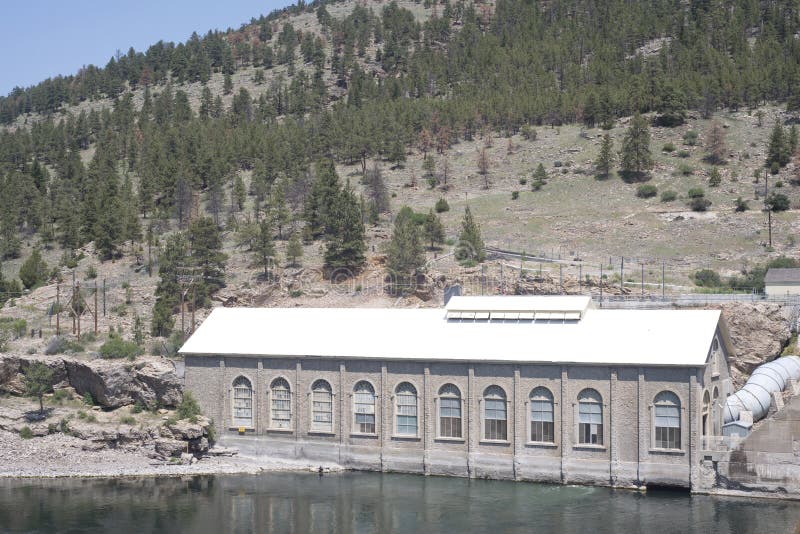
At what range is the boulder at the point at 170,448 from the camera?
56.8 metres

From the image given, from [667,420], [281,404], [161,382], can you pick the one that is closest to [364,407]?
[281,404]

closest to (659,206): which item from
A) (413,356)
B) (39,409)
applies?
(413,356)

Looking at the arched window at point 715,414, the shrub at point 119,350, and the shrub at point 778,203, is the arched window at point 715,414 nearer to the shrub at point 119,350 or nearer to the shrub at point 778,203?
the shrub at point 119,350

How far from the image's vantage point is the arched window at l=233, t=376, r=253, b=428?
5878 cm

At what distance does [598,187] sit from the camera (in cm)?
13012

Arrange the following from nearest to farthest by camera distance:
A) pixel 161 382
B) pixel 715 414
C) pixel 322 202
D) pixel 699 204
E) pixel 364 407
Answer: pixel 715 414 → pixel 364 407 → pixel 161 382 → pixel 322 202 → pixel 699 204

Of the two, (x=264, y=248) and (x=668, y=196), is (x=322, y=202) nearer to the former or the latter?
(x=264, y=248)

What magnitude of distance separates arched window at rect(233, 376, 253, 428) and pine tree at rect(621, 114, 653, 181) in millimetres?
83937

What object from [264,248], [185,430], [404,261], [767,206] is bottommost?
[185,430]

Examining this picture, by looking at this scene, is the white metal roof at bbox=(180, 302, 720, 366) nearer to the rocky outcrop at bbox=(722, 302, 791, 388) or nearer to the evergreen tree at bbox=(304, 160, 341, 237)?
the rocky outcrop at bbox=(722, 302, 791, 388)

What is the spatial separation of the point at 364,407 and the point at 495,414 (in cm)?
763

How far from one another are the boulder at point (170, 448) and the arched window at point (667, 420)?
2623cm

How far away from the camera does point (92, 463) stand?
56.5 meters

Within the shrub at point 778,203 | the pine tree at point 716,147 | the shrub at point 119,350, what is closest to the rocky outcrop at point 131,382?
the shrub at point 119,350
